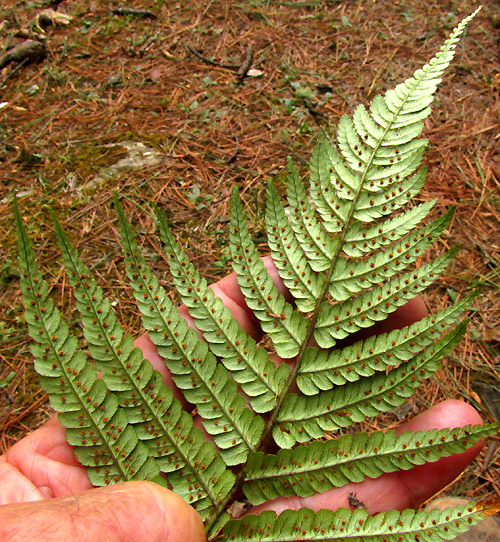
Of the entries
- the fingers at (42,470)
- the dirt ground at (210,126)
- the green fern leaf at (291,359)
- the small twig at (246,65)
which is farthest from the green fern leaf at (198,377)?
the small twig at (246,65)

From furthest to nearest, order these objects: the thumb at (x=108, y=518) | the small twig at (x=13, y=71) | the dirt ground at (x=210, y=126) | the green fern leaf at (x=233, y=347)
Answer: the small twig at (x=13, y=71) < the dirt ground at (x=210, y=126) < the green fern leaf at (x=233, y=347) < the thumb at (x=108, y=518)

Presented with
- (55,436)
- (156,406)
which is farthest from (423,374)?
(55,436)

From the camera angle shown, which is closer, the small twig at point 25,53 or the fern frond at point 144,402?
the fern frond at point 144,402

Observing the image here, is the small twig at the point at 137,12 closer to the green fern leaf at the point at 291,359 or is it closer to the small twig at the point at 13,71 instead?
the small twig at the point at 13,71

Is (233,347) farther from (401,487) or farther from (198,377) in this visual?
(401,487)

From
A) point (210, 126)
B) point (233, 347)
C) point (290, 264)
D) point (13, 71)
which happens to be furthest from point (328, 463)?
point (13, 71)

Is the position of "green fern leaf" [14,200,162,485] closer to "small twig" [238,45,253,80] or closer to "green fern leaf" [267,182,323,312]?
"green fern leaf" [267,182,323,312]
